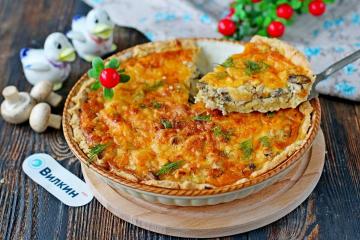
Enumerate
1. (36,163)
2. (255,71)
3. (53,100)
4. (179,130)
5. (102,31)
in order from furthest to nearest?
(102,31) < (53,100) < (36,163) < (255,71) < (179,130)

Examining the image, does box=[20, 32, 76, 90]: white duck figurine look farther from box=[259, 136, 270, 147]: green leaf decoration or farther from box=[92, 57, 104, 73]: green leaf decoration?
box=[259, 136, 270, 147]: green leaf decoration

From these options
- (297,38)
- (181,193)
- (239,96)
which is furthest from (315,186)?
(297,38)

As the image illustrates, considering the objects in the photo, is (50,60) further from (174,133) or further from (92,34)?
(174,133)

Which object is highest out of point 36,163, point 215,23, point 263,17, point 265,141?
point 263,17

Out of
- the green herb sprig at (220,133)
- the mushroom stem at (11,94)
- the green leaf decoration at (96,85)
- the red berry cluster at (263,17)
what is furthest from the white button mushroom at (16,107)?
the red berry cluster at (263,17)

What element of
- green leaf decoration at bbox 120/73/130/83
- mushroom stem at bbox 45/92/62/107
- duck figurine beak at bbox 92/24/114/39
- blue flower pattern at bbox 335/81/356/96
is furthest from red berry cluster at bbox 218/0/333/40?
mushroom stem at bbox 45/92/62/107

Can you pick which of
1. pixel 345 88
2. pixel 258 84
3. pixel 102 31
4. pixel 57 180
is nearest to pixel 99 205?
pixel 57 180

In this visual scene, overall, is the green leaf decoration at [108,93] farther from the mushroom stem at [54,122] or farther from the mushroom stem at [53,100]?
the mushroom stem at [53,100]
